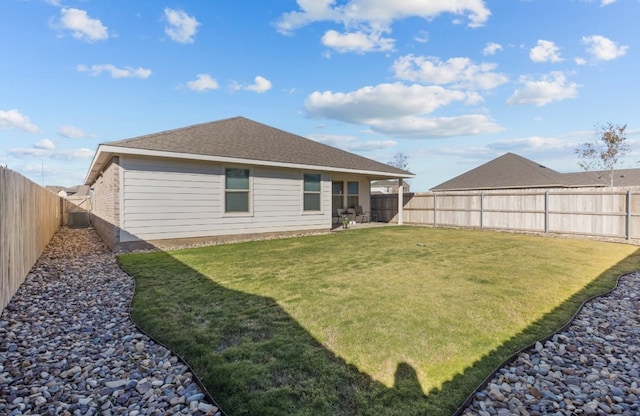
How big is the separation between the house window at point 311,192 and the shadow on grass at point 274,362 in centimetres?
821

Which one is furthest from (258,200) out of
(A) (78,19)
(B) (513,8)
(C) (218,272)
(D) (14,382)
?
(B) (513,8)

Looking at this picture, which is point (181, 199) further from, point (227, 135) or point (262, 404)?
point (262, 404)

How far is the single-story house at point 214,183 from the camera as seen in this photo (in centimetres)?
870

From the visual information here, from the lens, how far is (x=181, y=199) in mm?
9539

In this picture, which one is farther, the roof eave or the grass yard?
the roof eave

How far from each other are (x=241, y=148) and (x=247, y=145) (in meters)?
0.61

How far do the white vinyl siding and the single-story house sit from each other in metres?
0.03

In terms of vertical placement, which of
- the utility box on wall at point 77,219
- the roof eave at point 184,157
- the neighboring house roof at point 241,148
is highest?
the neighboring house roof at point 241,148

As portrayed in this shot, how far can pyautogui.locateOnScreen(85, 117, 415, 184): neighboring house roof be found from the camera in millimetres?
8922

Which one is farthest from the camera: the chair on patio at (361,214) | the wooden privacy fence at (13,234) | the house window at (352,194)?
the chair on patio at (361,214)

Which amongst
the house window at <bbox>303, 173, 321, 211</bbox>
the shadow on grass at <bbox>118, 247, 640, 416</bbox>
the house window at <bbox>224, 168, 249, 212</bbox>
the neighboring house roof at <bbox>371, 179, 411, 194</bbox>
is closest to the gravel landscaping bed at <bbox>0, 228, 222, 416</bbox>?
the shadow on grass at <bbox>118, 247, 640, 416</bbox>

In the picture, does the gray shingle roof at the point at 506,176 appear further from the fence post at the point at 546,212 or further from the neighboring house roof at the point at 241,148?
the neighboring house roof at the point at 241,148

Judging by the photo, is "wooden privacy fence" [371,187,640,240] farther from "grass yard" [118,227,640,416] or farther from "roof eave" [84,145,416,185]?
"grass yard" [118,227,640,416]

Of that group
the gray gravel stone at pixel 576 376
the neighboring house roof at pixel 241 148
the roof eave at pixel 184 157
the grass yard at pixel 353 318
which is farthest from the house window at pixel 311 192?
the gray gravel stone at pixel 576 376
